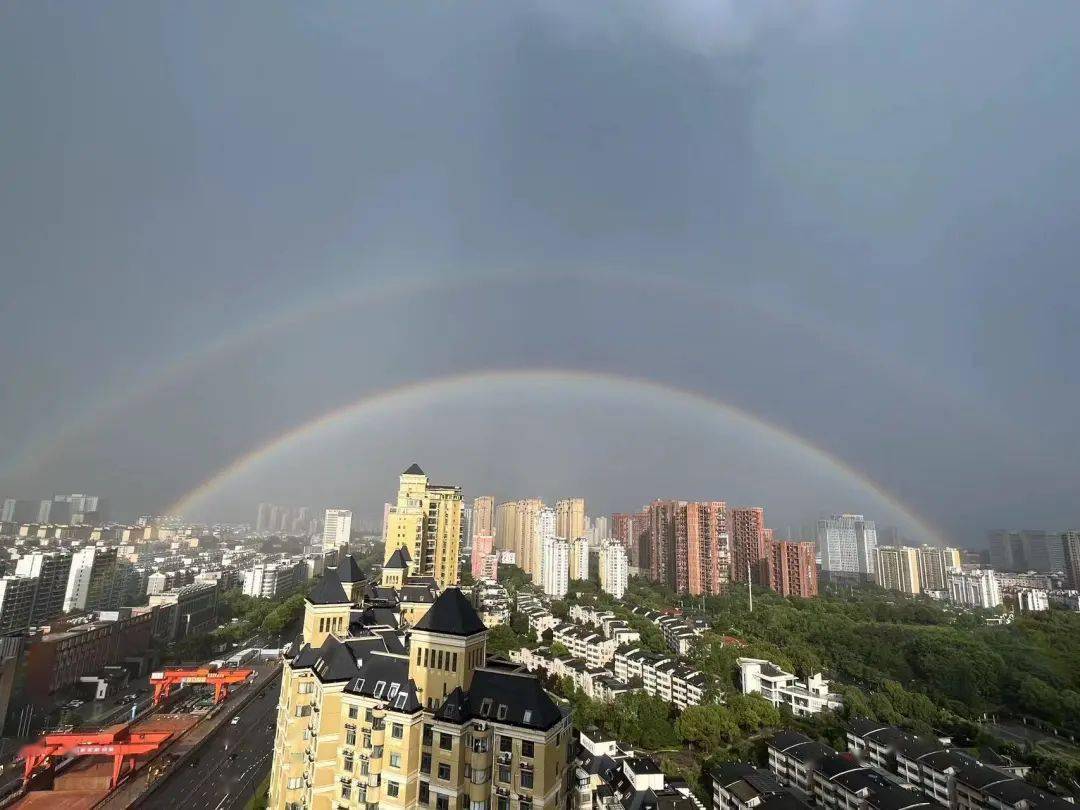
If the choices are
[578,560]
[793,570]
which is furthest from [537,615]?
[793,570]

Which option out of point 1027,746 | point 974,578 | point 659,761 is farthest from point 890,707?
point 974,578

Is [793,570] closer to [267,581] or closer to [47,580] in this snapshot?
[267,581]

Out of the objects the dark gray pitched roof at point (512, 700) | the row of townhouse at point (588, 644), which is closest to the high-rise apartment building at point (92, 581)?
the row of townhouse at point (588, 644)

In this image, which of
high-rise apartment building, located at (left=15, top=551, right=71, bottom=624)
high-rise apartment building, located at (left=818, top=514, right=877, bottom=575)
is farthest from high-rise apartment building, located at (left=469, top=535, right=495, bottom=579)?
A: high-rise apartment building, located at (left=818, top=514, right=877, bottom=575)

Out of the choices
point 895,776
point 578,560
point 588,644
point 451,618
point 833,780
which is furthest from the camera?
point 578,560

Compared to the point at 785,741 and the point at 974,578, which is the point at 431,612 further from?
the point at 974,578

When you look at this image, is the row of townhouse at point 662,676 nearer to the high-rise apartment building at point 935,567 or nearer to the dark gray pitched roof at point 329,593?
the dark gray pitched roof at point 329,593

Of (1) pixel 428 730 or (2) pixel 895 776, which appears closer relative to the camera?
(1) pixel 428 730
